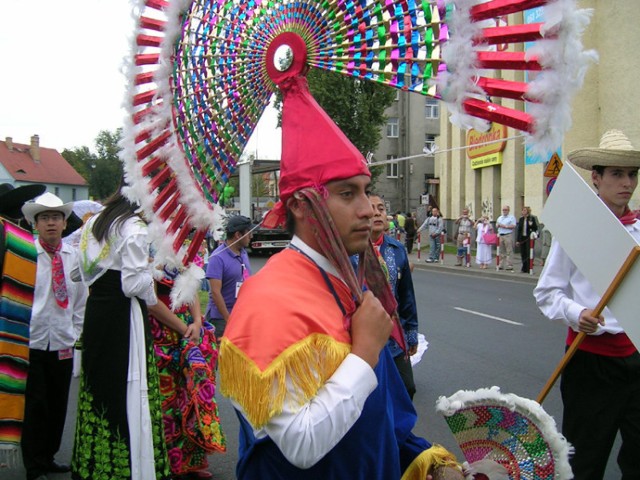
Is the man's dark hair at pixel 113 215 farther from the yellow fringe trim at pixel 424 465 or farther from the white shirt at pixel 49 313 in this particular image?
the yellow fringe trim at pixel 424 465

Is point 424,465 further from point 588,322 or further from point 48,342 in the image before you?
point 48,342

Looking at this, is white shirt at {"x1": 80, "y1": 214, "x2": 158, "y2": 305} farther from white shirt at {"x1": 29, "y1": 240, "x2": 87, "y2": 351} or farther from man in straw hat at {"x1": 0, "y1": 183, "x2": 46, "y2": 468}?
white shirt at {"x1": 29, "y1": 240, "x2": 87, "y2": 351}

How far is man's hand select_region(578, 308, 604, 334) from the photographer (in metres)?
2.81

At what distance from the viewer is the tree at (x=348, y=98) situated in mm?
2896

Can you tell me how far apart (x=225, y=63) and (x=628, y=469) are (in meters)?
2.82

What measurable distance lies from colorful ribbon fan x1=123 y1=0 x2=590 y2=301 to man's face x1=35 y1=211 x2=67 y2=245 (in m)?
3.02

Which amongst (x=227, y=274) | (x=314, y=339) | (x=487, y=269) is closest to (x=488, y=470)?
(x=314, y=339)

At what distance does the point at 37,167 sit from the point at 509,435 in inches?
2784

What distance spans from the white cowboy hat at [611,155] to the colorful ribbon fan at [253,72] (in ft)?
5.99

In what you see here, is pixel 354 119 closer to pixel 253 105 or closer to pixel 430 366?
pixel 430 366

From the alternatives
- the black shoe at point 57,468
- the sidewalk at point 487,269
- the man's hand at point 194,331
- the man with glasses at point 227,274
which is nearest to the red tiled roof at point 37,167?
the sidewalk at point 487,269

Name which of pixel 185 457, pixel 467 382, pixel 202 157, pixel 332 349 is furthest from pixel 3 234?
pixel 467 382

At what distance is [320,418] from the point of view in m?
1.50

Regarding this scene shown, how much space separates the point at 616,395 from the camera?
3025 millimetres
